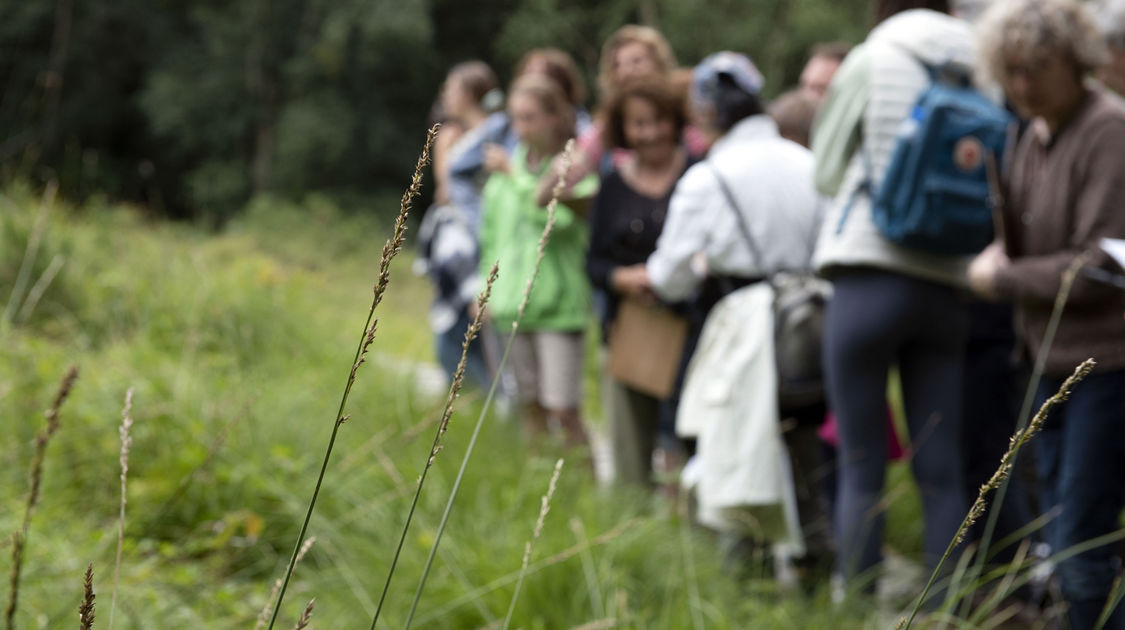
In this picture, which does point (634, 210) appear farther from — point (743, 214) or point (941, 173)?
point (941, 173)

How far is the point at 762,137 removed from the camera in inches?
140

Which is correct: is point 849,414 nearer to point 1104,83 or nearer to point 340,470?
point 1104,83

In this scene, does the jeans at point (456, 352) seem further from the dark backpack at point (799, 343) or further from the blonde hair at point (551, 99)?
the dark backpack at point (799, 343)

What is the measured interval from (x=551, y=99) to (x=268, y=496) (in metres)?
2.15

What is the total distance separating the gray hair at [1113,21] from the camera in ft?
9.17

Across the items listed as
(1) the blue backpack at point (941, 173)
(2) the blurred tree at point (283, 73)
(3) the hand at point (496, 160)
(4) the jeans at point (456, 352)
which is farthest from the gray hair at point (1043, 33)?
(2) the blurred tree at point (283, 73)

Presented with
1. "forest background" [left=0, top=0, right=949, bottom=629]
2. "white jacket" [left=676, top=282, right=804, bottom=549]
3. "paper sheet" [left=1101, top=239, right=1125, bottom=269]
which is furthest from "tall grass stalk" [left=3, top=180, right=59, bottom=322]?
"paper sheet" [left=1101, top=239, right=1125, bottom=269]

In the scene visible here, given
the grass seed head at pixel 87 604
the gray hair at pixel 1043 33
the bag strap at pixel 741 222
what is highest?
the gray hair at pixel 1043 33

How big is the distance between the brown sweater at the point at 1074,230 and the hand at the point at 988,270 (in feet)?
0.07

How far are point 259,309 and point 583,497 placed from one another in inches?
112

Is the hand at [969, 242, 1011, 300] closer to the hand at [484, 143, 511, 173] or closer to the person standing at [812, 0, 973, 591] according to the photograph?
the person standing at [812, 0, 973, 591]

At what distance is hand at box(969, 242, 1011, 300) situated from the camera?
2.46 meters

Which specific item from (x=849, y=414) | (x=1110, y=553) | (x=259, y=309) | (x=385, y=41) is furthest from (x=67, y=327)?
(x=385, y=41)

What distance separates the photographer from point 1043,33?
2348mm
